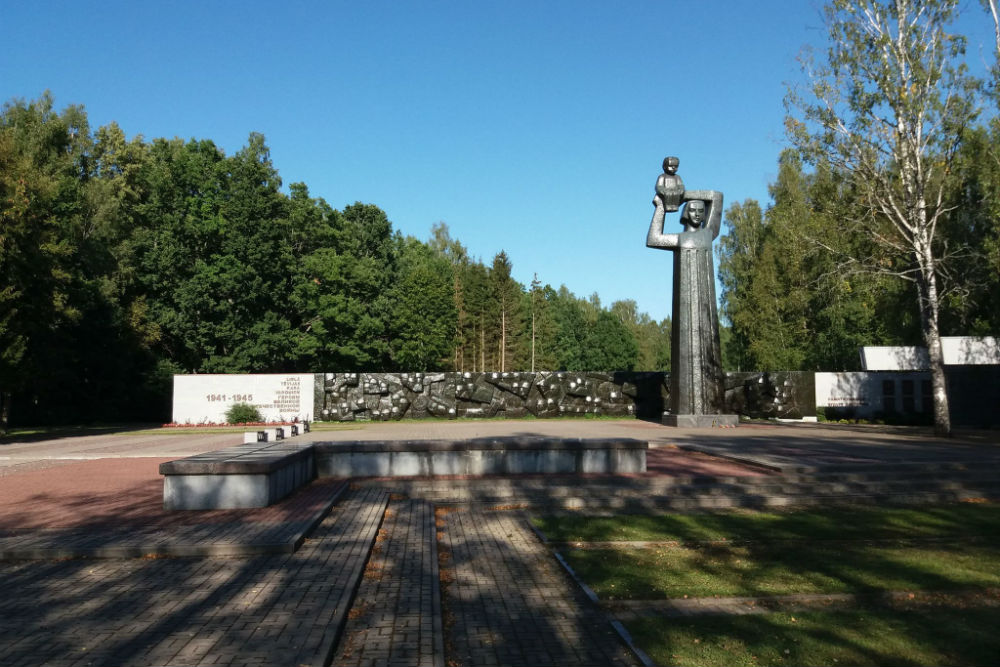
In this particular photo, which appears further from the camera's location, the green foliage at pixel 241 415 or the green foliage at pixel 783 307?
the green foliage at pixel 783 307

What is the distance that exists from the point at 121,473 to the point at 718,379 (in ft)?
59.2

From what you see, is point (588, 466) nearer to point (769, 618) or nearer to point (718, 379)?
point (769, 618)

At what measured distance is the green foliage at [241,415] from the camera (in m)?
28.6

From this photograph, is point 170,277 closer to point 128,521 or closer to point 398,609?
point 128,521

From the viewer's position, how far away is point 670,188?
24.4m

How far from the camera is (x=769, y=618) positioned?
532cm

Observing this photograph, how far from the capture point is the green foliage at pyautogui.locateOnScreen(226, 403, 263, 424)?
28.6m

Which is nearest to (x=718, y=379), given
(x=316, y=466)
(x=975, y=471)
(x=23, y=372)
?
(x=975, y=471)

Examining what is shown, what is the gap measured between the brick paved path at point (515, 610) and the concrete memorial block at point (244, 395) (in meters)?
22.0

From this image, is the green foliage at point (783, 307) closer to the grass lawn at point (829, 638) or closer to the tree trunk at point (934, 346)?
the tree trunk at point (934, 346)

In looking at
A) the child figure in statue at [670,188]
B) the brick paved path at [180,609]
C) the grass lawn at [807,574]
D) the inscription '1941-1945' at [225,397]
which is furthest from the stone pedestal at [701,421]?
the brick paved path at [180,609]

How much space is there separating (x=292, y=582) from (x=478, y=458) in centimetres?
688

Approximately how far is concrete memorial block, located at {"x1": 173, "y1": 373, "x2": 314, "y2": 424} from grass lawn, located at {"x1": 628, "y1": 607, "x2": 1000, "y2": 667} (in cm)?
2544

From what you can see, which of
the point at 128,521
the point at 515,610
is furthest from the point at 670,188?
the point at 515,610
